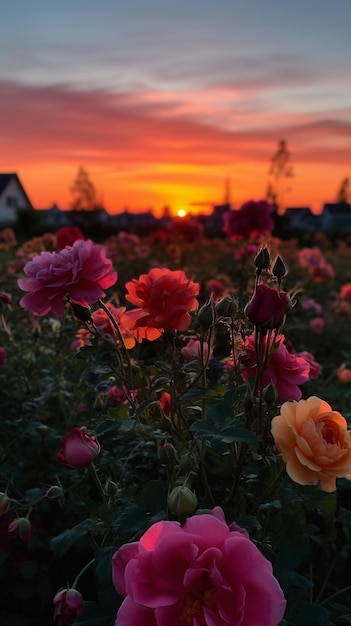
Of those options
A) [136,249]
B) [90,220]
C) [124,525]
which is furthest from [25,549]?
[90,220]

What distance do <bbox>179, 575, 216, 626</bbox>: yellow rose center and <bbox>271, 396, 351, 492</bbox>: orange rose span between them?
0.74ft

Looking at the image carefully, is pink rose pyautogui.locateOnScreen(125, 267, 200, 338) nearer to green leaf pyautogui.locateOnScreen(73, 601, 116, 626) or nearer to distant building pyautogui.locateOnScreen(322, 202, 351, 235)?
green leaf pyautogui.locateOnScreen(73, 601, 116, 626)

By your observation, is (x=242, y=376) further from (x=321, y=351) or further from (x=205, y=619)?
(x=321, y=351)

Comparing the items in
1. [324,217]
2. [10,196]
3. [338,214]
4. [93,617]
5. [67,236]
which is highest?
[67,236]

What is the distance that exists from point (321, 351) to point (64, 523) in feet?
11.0

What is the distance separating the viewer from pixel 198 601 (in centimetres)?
73

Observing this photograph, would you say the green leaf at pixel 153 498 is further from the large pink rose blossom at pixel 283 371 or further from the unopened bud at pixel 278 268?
the unopened bud at pixel 278 268

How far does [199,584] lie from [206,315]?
0.48m

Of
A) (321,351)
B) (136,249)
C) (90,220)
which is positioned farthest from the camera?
(90,220)

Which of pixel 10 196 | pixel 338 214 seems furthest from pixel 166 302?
pixel 338 214

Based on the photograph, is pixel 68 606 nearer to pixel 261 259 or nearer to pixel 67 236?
pixel 261 259

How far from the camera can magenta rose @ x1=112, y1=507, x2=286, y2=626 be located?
0.70 m

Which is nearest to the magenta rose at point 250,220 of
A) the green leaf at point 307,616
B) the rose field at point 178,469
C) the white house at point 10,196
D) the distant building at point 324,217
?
the rose field at point 178,469

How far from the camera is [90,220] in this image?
19.2 m
